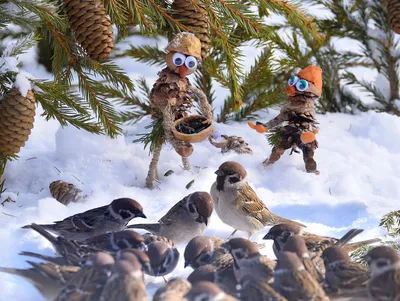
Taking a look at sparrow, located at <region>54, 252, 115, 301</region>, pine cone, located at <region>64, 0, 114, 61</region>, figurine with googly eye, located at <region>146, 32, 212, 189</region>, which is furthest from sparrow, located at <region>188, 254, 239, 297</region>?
pine cone, located at <region>64, 0, 114, 61</region>

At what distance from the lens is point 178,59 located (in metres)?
3.23

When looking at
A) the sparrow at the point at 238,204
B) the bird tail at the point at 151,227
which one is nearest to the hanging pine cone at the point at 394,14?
the sparrow at the point at 238,204

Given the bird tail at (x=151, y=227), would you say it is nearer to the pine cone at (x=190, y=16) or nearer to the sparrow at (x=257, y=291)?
the sparrow at (x=257, y=291)

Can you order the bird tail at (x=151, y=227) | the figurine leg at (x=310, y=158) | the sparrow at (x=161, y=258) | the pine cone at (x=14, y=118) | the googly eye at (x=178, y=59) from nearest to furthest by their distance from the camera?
the sparrow at (x=161, y=258), the bird tail at (x=151, y=227), the pine cone at (x=14, y=118), the googly eye at (x=178, y=59), the figurine leg at (x=310, y=158)

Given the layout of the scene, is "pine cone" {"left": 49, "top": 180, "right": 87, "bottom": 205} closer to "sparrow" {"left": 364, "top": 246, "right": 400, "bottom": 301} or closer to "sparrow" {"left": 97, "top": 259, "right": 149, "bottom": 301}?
"sparrow" {"left": 97, "top": 259, "right": 149, "bottom": 301}

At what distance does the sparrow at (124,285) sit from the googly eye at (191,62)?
148 cm

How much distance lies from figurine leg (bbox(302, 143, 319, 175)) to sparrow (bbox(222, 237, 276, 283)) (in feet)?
5.00

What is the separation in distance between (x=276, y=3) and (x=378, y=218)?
121 cm

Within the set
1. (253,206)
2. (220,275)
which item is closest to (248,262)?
(220,275)

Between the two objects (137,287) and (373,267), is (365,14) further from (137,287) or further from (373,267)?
(137,287)

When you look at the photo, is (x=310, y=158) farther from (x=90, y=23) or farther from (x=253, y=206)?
(x=90, y=23)

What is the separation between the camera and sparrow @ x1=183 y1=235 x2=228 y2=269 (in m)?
→ 2.37

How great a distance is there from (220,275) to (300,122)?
1.75 meters

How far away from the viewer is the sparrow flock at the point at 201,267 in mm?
1943
